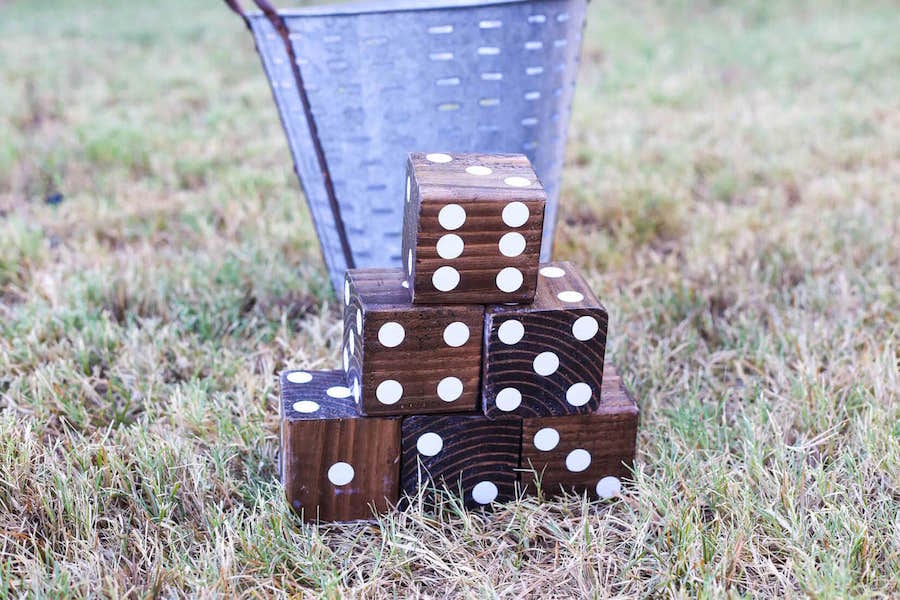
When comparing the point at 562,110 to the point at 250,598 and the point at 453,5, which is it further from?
the point at 250,598

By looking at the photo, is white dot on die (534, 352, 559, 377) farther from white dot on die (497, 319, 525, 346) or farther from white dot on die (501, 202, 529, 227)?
white dot on die (501, 202, 529, 227)

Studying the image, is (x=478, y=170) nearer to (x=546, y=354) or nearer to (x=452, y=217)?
(x=452, y=217)

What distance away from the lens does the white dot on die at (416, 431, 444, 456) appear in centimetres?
Result: 129

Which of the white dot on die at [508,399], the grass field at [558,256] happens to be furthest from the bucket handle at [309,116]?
the white dot on die at [508,399]

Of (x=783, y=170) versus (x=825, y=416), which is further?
(x=783, y=170)

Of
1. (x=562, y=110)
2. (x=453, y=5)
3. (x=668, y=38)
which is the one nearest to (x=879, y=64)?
(x=668, y=38)

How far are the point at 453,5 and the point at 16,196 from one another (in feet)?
5.86

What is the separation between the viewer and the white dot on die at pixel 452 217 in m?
1.20

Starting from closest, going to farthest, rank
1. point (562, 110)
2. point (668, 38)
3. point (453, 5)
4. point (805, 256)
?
point (453, 5) < point (562, 110) < point (805, 256) < point (668, 38)

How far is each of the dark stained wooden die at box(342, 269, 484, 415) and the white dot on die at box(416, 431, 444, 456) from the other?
39 mm

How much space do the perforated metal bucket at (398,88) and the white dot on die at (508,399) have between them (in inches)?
25.9

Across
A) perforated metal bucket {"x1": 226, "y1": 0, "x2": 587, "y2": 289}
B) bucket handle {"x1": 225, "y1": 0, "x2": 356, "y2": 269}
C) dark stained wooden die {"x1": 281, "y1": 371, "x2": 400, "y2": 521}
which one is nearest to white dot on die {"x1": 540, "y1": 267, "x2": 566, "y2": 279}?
dark stained wooden die {"x1": 281, "y1": 371, "x2": 400, "y2": 521}

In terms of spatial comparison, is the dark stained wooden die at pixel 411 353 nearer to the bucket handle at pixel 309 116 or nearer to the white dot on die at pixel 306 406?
Answer: the white dot on die at pixel 306 406

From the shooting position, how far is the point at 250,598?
3.70 feet
